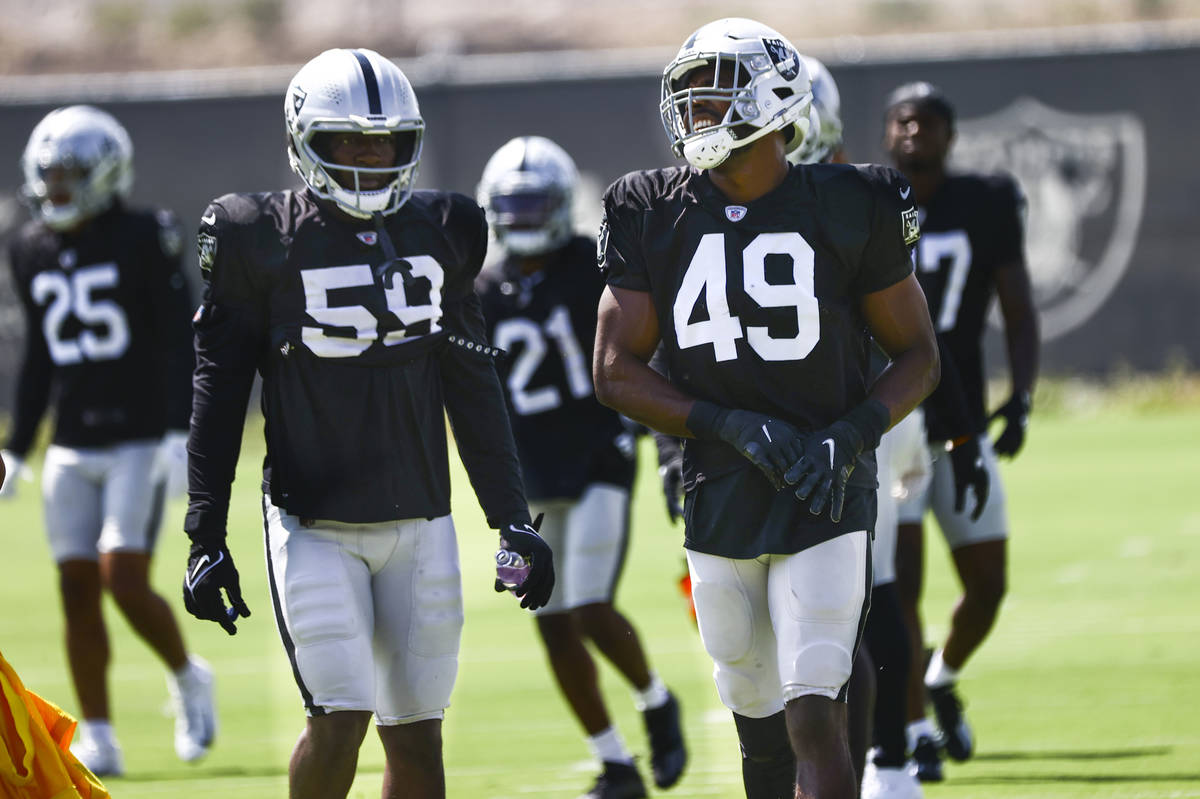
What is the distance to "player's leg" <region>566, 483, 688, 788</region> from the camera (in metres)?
6.56

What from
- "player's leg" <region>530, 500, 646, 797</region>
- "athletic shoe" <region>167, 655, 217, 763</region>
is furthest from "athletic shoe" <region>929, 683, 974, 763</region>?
"athletic shoe" <region>167, 655, 217, 763</region>

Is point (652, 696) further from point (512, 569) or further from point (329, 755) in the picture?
point (329, 755)

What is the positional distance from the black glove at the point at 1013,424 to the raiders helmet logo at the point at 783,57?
2.44 m

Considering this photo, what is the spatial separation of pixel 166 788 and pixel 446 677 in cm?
249

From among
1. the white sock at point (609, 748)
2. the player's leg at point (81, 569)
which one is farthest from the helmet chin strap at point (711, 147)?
the player's leg at point (81, 569)

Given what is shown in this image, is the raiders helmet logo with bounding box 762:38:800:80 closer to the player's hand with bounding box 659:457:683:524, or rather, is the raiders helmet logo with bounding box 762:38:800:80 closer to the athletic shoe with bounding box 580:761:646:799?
the player's hand with bounding box 659:457:683:524

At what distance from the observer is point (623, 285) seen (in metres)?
4.43

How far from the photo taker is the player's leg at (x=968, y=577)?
661 centimetres

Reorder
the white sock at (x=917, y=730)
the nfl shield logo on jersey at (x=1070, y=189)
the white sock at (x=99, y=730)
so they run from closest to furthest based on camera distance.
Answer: the white sock at (x=917, y=730) < the white sock at (x=99, y=730) < the nfl shield logo on jersey at (x=1070, y=189)

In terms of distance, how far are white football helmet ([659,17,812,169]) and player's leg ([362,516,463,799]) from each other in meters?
1.10

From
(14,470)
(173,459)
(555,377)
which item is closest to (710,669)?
(555,377)

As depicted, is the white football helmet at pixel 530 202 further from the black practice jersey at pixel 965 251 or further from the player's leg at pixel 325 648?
the player's leg at pixel 325 648

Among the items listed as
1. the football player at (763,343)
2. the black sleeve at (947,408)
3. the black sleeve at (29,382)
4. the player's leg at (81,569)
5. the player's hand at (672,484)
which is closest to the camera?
the football player at (763,343)

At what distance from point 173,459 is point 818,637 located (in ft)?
12.5
